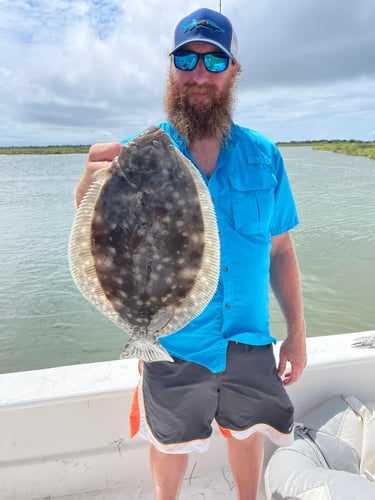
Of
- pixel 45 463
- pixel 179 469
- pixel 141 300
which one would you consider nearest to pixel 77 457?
pixel 45 463

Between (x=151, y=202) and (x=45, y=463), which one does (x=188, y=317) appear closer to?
(x=151, y=202)

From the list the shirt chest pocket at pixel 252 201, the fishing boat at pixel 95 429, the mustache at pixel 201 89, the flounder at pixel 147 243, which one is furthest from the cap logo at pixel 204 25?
the fishing boat at pixel 95 429

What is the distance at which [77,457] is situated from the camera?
107 inches

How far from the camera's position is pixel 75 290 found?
8938 mm

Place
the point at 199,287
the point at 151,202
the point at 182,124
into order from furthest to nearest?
the point at 182,124 < the point at 199,287 < the point at 151,202

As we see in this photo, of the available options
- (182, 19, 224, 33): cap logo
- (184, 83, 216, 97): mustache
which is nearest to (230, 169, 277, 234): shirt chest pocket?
(184, 83, 216, 97): mustache

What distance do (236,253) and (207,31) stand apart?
3.62ft

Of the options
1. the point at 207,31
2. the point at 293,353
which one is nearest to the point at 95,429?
the point at 293,353

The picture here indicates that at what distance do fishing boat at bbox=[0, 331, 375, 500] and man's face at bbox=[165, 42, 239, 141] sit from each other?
1621 mm

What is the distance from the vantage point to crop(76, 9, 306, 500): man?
6.72 ft

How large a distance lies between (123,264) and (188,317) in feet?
1.05

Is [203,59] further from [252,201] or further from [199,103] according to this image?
[252,201]

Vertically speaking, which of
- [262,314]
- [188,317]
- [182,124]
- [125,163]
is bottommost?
[262,314]

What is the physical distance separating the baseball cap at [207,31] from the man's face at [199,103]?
0.24ft
